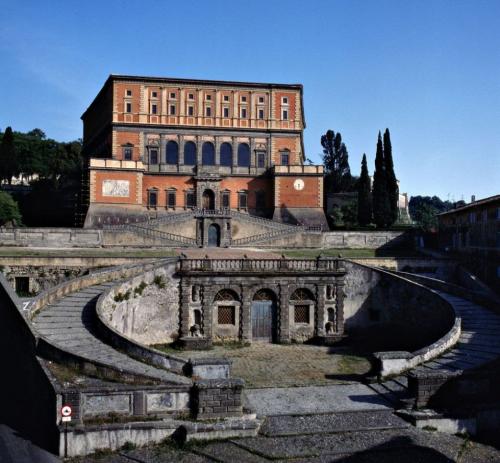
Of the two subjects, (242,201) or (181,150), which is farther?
(242,201)

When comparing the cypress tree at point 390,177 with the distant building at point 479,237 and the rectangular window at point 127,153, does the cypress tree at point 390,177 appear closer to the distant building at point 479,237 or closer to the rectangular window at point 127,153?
the distant building at point 479,237

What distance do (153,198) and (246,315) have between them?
1143 inches

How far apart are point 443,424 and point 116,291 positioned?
17.2 metres

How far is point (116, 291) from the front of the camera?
25.5m

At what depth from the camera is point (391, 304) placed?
31016 mm

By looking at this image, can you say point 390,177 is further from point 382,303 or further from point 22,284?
point 22,284

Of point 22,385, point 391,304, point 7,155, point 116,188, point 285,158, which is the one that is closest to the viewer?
point 22,385

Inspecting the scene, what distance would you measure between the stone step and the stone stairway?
290 centimetres

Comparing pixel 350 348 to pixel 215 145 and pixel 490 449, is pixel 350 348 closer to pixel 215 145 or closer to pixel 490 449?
pixel 490 449

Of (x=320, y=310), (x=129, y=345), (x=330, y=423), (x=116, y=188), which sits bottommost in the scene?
(x=330, y=423)

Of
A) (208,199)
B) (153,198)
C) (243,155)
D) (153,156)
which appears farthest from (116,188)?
(243,155)

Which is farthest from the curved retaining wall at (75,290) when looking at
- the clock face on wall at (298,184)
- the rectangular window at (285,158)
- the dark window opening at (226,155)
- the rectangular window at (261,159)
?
the rectangular window at (285,158)

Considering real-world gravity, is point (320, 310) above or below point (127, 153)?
below

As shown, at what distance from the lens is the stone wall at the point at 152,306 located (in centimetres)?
2691
